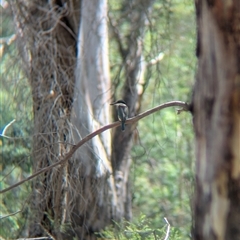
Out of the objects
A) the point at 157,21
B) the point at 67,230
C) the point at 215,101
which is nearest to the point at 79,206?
the point at 67,230

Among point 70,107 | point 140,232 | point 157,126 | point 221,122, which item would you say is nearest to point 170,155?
point 157,126

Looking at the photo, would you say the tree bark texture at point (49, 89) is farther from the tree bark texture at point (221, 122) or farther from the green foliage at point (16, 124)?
the tree bark texture at point (221, 122)

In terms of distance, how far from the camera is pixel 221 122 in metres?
3.79

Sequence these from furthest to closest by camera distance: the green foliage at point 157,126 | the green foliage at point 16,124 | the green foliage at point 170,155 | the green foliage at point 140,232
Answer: the green foliage at point 170,155 < the green foliage at point 157,126 < the green foliage at point 16,124 < the green foliage at point 140,232

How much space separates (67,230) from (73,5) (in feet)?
9.91

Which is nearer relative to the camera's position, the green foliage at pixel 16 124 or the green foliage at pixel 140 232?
the green foliage at pixel 140 232

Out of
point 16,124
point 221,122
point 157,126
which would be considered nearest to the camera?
point 221,122

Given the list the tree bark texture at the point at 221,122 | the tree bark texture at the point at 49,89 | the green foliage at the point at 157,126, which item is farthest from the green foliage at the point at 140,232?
the tree bark texture at the point at 221,122

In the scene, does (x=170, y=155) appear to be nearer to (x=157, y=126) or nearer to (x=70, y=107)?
(x=157, y=126)

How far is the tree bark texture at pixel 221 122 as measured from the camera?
3.77 metres

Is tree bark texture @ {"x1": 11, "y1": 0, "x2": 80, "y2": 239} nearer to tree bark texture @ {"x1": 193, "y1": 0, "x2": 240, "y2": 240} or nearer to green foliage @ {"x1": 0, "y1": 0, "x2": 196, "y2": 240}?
green foliage @ {"x1": 0, "y1": 0, "x2": 196, "y2": 240}

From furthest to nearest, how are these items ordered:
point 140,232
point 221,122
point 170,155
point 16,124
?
point 170,155, point 16,124, point 140,232, point 221,122

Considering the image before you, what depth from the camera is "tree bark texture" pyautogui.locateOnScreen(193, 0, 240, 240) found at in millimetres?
3773

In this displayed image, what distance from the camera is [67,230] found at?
655 centimetres
